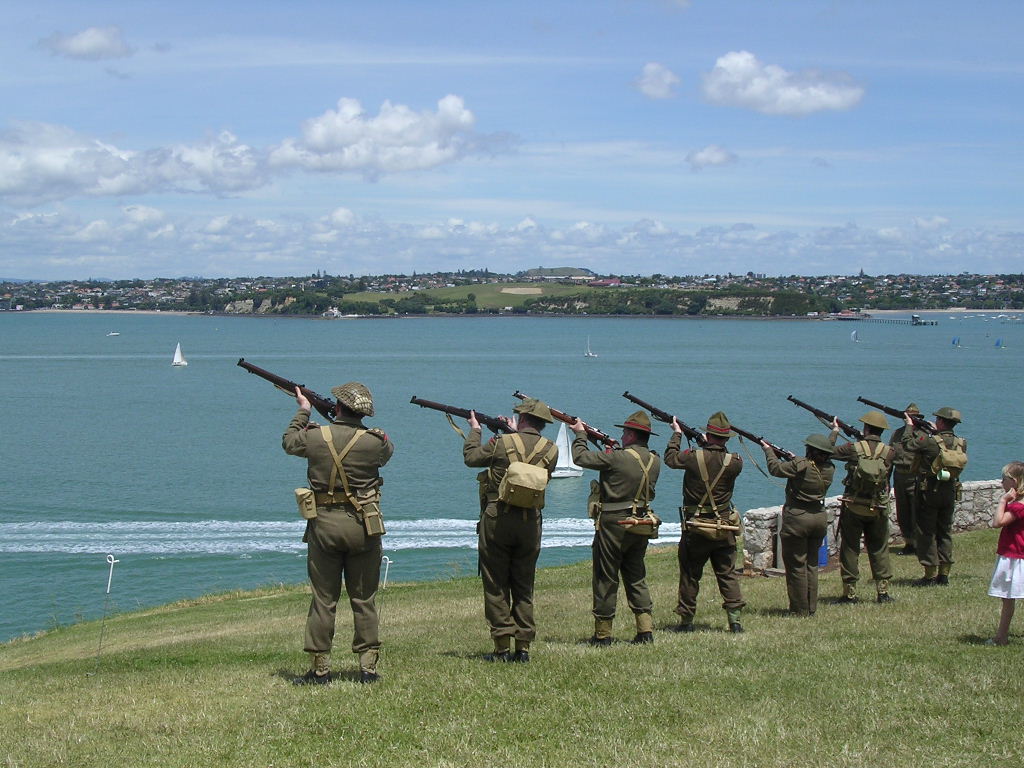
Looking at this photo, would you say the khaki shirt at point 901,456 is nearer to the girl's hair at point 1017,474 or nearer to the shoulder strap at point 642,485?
the girl's hair at point 1017,474

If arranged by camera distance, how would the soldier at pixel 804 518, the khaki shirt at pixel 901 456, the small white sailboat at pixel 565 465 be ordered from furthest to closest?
the small white sailboat at pixel 565 465, the khaki shirt at pixel 901 456, the soldier at pixel 804 518

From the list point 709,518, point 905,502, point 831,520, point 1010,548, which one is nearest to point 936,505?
point 905,502

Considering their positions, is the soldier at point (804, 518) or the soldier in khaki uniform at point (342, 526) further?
the soldier at point (804, 518)

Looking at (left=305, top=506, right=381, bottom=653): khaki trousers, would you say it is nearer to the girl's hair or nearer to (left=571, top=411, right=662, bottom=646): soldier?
(left=571, top=411, right=662, bottom=646): soldier

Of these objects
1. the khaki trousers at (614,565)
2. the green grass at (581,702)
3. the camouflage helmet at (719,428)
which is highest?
the camouflage helmet at (719,428)

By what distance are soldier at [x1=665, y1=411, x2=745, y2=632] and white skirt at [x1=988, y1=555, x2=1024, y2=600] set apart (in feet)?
8.36

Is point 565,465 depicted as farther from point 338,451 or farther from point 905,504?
point 338,451

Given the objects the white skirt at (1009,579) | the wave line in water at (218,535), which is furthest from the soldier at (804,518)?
the wave line in water at (218,535)

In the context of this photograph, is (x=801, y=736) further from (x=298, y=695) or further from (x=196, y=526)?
(x=196, y=526)

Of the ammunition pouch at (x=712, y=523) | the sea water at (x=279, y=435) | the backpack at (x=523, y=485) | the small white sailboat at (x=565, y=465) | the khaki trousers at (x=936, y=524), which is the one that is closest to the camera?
the backpack at (x=523, y=485)

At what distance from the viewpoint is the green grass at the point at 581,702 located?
7449mm

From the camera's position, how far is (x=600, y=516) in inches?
435

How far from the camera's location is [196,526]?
124 ft

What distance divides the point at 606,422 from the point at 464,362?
206 feet
